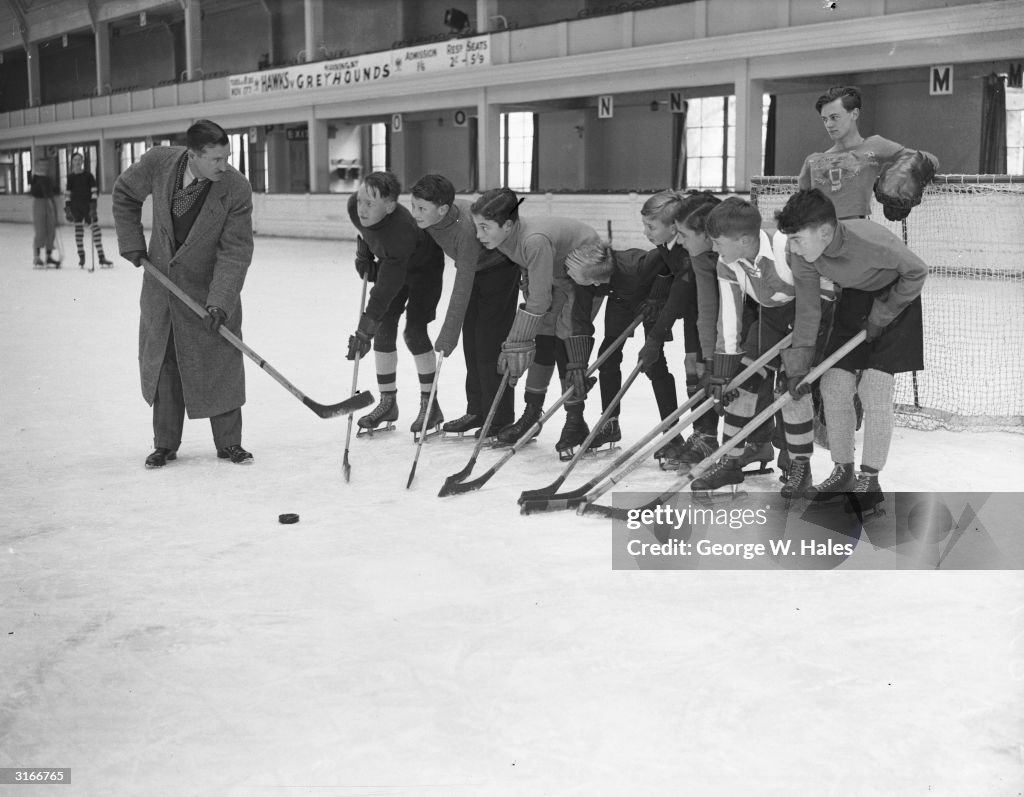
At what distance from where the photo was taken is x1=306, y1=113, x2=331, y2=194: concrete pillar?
23.3 metres

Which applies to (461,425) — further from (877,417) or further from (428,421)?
(877,417)

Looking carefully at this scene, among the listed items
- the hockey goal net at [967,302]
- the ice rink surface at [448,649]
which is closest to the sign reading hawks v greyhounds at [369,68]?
the hockey goal net at [967,302]

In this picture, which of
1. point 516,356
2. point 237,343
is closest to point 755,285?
point 516,356

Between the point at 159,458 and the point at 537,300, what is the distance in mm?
1563

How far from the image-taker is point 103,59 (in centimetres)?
3061

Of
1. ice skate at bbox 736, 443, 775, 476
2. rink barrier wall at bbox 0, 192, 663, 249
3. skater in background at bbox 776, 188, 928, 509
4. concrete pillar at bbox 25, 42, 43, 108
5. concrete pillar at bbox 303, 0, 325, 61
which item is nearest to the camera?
skater in background at bbox 776, 188, 928, 509

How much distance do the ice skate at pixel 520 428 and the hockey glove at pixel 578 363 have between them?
31 cm

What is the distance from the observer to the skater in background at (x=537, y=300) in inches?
168

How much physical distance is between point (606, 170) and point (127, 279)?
11.0 meters

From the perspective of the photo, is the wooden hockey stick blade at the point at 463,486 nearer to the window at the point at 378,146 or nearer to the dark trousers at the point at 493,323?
the dark trousers at the point at 493,323

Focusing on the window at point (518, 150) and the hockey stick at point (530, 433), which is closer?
the hockey stick at point (530, 433)

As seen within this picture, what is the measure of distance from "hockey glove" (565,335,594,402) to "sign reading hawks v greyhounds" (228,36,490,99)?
15.7 meters

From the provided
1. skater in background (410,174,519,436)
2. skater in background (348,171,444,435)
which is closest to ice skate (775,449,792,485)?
skater in background (410,174,519,436)

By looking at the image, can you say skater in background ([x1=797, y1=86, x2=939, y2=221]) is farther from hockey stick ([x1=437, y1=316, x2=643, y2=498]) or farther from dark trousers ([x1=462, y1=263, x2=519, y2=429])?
dark trousers ([x1=462, y1=263, x2=519, y2=429])
